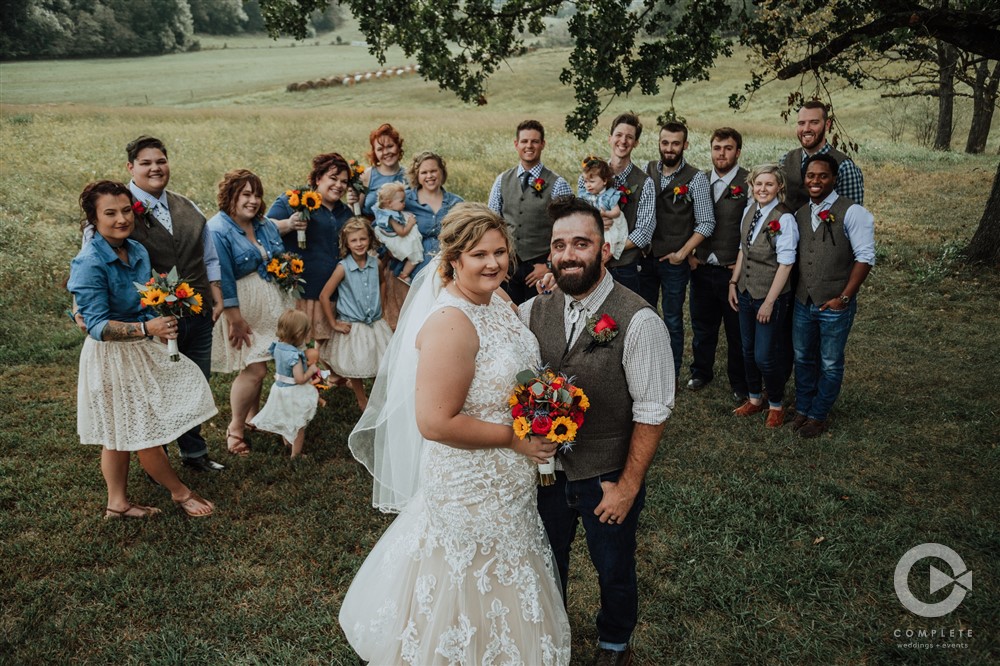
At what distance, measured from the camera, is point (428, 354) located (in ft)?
10.0

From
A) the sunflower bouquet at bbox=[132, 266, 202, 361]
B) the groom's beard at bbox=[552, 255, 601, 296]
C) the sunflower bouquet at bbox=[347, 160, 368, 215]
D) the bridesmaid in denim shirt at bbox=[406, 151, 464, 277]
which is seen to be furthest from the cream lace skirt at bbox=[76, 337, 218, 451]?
the groom's beard at bbox=[552, 255, 601, 296]

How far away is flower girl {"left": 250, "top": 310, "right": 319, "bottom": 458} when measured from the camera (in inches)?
243

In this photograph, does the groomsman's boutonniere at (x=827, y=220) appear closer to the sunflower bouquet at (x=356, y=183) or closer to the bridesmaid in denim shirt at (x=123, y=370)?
the sunflower bouquet at (x=356, y=183)

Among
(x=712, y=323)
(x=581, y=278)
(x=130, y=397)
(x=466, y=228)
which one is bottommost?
(x=712, y=323)

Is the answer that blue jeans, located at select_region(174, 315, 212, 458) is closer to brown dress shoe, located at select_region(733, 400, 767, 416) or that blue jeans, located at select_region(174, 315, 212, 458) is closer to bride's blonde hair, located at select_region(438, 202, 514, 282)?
bride's blonde hair, located at select_region(438, 202, 514, 282)

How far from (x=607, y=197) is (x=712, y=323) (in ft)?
6.72

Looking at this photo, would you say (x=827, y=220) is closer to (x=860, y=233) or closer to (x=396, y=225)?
(x=860, y=233)

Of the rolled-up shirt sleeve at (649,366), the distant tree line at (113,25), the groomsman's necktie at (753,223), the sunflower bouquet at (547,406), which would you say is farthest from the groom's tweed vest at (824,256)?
the distant tree line at (113,25)

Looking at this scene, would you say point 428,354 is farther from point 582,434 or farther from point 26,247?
point 26,247

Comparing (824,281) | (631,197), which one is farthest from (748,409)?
A: (631,197)

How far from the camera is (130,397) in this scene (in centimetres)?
505

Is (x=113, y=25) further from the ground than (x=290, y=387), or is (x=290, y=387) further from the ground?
(x=113, y=25)

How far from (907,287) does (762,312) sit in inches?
264

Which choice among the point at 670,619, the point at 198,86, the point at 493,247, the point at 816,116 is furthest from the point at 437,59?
the point at 198,86
